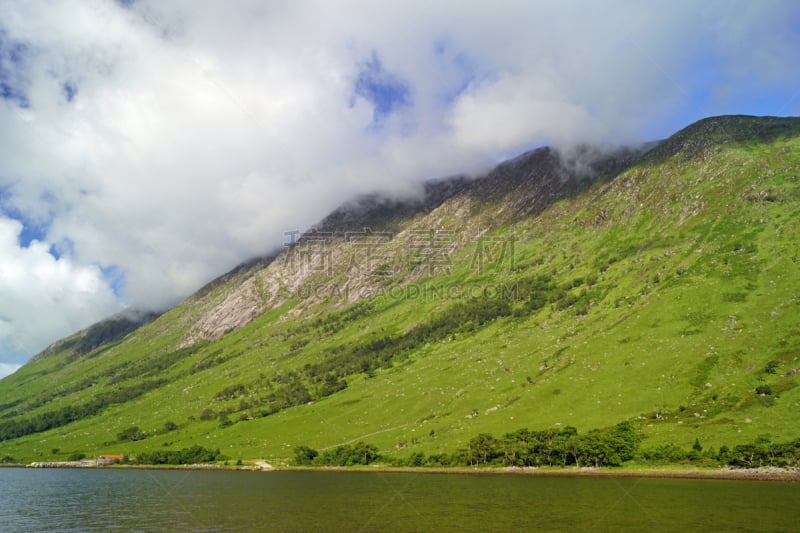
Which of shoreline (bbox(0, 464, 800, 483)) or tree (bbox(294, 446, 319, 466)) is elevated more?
tree (bbox(294, 446, 319, 466))

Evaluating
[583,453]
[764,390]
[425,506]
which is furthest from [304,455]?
[764,390]

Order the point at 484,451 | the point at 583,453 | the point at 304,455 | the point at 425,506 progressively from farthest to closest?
the point at 304,455 < the point at 484,451 < the point at 583,453 < the point at 425,506

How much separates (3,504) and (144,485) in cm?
3811

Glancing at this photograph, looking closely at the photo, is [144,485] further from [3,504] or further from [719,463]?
[719,463]

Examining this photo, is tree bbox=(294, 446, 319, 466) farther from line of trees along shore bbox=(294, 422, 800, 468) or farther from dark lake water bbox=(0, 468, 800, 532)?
dark lake water bbox=(0, 468, 800, 532)

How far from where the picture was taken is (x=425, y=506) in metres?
80.1

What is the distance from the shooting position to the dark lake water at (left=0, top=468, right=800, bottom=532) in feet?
211

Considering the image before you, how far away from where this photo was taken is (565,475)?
414ft

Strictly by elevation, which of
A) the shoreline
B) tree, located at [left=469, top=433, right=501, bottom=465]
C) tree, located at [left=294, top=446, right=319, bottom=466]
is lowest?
the shoreline

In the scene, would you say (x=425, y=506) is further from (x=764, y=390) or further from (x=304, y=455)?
(x=764, y=390)

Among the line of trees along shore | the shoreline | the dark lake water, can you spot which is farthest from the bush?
the dark lake water

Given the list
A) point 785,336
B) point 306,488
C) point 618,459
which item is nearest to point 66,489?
point 306,488

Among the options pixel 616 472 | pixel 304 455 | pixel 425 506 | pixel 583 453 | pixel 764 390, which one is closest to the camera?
pixel 425 506

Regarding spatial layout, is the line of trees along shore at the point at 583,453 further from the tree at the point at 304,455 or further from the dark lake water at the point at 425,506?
the dark lake water at the point at 425,506
